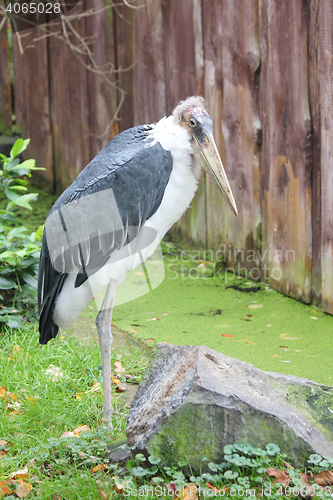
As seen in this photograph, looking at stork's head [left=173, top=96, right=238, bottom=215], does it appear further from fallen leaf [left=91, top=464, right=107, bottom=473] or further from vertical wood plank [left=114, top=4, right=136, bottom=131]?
vertical wood plank [left=114, top=4, right=136, bottom=131]

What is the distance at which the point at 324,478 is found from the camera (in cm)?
194

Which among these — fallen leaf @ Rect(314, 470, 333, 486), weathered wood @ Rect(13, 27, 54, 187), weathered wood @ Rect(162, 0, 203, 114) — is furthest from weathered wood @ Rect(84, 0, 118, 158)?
fallen leaf @ Rect(314, 470, 333, 486)

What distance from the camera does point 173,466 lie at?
202 centimetres

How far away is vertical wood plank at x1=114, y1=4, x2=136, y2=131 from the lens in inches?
212

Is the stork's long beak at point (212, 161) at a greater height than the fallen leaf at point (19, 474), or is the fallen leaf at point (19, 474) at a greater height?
the stork's long beak at point (212, 161)

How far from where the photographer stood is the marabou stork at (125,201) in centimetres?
250

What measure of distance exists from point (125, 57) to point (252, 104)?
1.93 meters

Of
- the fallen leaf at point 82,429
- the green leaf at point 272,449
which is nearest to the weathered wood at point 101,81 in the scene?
the fallen leaf at point 82,429

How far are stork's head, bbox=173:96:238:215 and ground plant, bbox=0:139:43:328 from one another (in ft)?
4.20

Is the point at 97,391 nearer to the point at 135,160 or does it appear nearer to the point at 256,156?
the point at 135,160

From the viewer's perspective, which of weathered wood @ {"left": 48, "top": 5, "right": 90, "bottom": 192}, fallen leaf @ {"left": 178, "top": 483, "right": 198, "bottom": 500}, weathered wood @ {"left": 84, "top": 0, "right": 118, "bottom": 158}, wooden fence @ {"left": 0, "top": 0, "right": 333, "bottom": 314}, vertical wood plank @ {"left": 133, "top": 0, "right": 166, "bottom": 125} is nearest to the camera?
fallen leaf @ {"left": 178, "top": 483, "right": 198, "bottom": 500}

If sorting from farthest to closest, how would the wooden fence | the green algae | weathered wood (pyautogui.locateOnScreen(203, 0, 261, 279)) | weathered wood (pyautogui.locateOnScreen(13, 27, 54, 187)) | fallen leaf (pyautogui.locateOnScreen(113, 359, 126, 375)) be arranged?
weathered wood (pyautogui.locateOnScreen(13, 27, 54, 187)), weathered wood (pyautogui.locateOnScreen(203, 0, 261, 279)), the wooden fence, the green algae, fallen leaf (pyautogui.locateOnScreen(113, 359, 126, 375))

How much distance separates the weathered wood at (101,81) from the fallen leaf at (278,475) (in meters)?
4.30

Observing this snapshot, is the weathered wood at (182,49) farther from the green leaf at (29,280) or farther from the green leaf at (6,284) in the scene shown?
the green leaf at (6,284)
